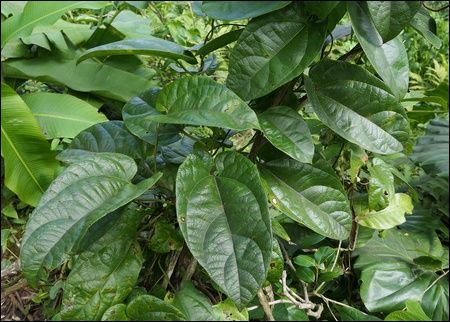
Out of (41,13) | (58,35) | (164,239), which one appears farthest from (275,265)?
(58,35)

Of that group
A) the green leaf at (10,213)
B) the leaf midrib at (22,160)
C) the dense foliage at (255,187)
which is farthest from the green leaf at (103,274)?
the green leaf at (10,213)

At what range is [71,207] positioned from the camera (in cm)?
63

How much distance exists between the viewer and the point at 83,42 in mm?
1960

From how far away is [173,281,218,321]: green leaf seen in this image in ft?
2.28

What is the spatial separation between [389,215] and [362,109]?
303 mm

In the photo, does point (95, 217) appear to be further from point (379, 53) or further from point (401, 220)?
point (401, 220)

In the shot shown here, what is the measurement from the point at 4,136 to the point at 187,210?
0.85 m

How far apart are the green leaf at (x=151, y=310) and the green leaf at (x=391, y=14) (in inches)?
18.8

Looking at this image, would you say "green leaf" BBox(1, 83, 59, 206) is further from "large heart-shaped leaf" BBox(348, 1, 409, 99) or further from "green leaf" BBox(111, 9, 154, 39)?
"large heart-shaped leaf" BBox(348, 1, 409, 99)

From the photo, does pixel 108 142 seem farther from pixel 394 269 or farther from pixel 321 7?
pixel 394 269

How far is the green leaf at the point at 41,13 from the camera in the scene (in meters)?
0.48

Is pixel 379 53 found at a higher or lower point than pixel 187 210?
higher

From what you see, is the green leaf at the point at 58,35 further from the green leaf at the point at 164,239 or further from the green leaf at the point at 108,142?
the green leaf at the point at 164,239

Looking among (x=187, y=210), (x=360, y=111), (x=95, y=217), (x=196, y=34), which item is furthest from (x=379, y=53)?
(x=196, y=34)
